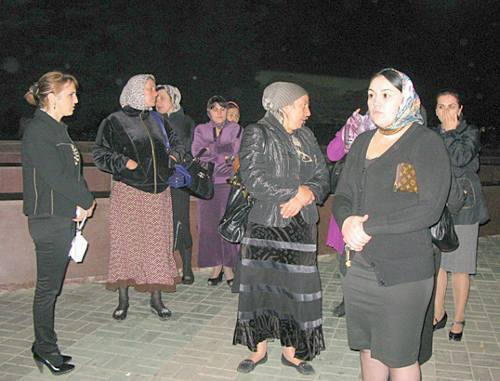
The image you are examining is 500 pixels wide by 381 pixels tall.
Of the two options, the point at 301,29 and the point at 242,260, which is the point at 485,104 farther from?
the point at 242,260

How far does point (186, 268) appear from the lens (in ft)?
20.8

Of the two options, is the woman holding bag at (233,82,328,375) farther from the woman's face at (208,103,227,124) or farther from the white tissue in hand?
the woman's face at (208,103,227,124)

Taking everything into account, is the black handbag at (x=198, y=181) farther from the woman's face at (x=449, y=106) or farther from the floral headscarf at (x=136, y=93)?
the woman's face at (x=449, y=106)

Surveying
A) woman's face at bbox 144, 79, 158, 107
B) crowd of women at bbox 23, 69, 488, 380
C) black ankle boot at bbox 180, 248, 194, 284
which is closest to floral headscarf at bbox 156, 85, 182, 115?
crowd of women at bbox 23, 69, 488, 380

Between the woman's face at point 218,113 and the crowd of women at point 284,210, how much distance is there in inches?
0.6

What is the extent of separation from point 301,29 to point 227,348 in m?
17.8

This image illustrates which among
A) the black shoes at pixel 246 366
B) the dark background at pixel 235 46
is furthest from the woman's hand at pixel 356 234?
the dark background at pixel 235 46

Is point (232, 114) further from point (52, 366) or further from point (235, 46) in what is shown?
point (235, 46)

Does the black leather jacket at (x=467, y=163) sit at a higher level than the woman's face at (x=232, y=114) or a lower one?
lower

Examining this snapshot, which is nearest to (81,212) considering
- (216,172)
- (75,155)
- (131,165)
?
(75,155)

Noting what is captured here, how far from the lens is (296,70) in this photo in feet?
69.6

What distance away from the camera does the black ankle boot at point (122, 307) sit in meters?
5.06

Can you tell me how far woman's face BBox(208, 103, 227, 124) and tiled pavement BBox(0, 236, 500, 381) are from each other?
2008 millimetres

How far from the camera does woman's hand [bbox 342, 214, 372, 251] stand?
2.58 m
